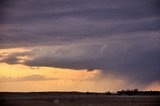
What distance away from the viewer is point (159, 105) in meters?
90.0
